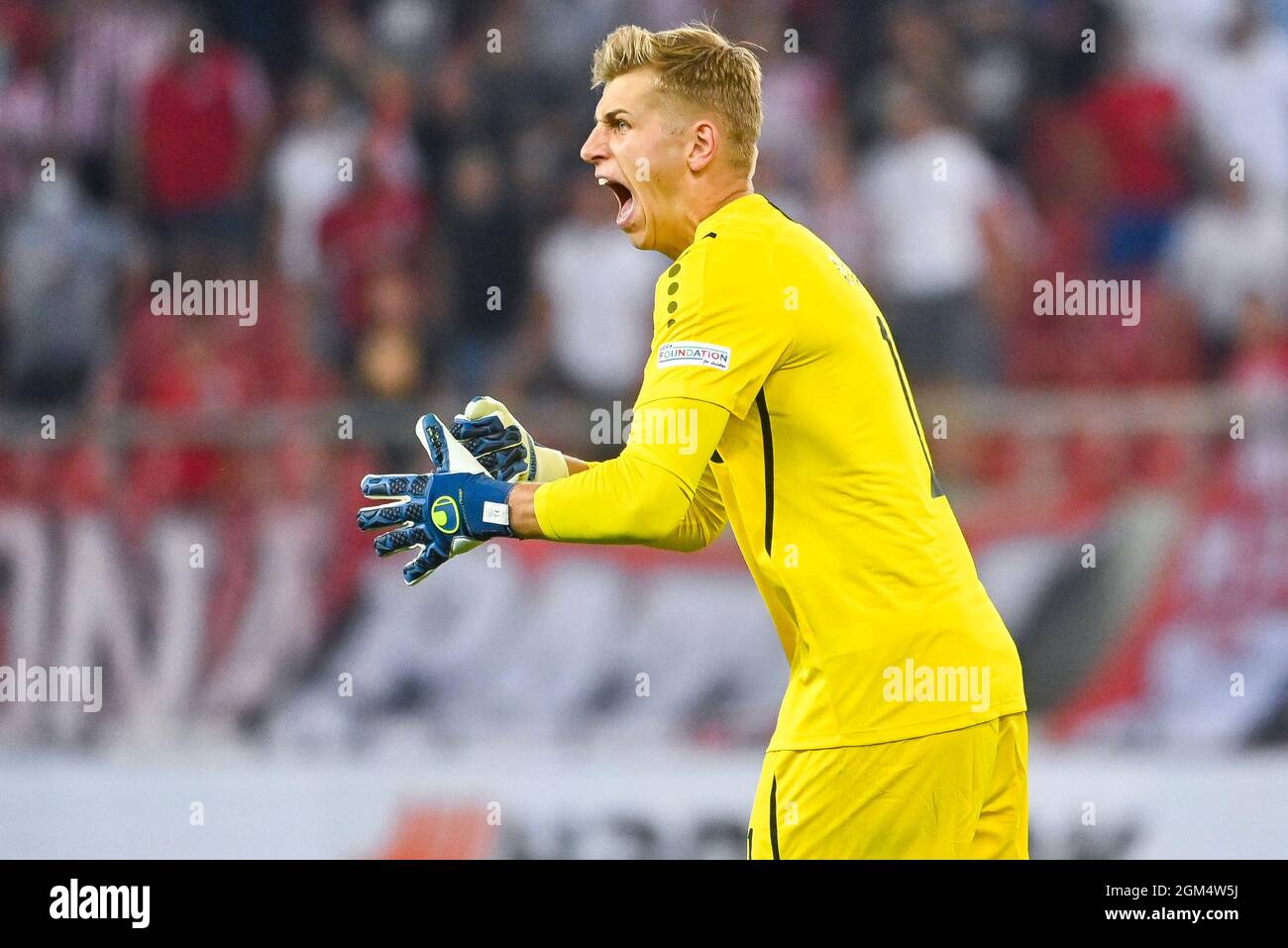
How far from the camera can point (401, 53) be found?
11.2m

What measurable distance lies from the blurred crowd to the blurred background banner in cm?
2

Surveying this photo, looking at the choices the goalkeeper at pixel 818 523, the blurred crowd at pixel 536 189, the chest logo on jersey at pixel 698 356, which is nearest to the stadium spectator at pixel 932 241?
the blurred crowd at pixel 536 189

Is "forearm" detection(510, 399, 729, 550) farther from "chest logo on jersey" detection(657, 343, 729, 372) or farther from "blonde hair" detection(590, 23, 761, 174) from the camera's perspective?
"blonde hair" detection(590, 23, 761, 174)

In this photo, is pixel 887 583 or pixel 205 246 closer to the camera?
pixel 887 583

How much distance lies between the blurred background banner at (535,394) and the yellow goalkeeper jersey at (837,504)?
4391 mm

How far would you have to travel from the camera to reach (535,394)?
9.51 m

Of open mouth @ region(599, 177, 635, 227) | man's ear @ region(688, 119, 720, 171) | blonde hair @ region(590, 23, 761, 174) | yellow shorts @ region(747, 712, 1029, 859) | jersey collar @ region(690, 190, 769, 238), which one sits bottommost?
yellow shorts @ region(747, 712, 1029, 859)

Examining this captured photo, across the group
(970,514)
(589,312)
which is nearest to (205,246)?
(589,312)

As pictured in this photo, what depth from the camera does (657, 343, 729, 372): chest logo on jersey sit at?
4.00m

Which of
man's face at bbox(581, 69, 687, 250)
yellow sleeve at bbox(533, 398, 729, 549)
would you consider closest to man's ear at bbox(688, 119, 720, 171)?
man's face at bbox(581, 69, 687, 250)

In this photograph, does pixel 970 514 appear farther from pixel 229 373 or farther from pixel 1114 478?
pixel 229 373

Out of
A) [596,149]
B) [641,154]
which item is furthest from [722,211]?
[596,149]

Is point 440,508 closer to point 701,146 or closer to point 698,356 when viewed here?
point 698,356
